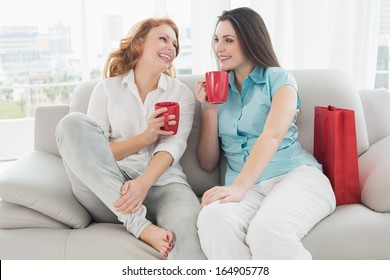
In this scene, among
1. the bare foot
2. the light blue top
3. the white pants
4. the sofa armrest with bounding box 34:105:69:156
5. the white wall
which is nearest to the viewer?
the white pants

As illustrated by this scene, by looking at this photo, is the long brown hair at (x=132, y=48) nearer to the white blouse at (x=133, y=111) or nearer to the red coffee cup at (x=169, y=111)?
the white blouse at (x=133, y=111)

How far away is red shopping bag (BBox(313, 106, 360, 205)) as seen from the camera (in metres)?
1.95

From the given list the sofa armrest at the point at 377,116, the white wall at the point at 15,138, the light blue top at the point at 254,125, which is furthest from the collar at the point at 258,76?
the white wall at the point at 15,138

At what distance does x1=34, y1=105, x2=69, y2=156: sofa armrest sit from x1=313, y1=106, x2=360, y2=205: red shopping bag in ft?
3.93

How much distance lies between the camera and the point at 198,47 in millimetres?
4152

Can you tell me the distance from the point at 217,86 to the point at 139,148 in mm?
398

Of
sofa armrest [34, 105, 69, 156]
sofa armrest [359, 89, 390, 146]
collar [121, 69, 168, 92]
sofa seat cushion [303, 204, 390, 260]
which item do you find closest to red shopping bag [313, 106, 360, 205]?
sofa seat cushion [303, 204, 390, 260]

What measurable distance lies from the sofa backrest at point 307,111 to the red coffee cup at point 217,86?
0.35m

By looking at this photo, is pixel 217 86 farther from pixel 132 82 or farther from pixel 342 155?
pixel 342 155

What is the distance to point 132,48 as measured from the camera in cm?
226

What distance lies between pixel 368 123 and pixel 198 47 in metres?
2.03

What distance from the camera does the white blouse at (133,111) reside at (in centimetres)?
212

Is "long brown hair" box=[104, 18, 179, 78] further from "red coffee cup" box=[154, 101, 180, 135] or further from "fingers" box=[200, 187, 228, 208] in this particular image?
"fingers" box=[200, 187, 228, 208]
